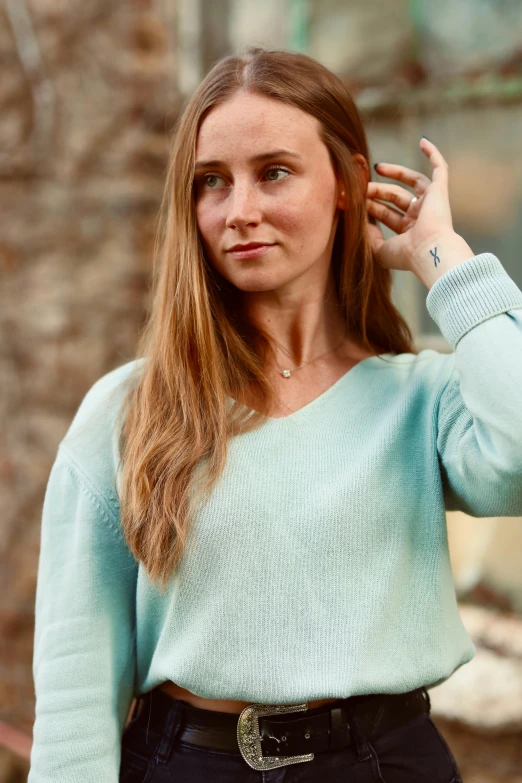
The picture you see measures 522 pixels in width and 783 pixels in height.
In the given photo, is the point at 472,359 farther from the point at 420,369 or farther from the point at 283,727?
the point at 283,727

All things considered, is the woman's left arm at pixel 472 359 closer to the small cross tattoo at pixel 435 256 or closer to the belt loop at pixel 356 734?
the small cross tattoo at pixel 435 256

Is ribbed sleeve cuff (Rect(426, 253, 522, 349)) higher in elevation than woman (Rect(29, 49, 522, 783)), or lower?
higher

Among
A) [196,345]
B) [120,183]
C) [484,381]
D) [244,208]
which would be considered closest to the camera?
[484,381]

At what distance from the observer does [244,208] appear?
136cm

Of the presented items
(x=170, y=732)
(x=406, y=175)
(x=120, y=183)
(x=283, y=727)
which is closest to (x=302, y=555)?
(x=283, y=727)

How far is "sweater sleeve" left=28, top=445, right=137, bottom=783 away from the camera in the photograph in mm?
1365

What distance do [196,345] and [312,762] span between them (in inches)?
27.4

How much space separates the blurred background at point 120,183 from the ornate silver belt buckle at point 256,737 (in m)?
1.36

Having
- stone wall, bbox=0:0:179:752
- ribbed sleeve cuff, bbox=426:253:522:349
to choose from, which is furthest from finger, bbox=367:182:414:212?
stone wall, bbox=0:0:179:752

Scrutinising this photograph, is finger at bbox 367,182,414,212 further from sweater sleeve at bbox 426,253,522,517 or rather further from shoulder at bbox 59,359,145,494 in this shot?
shoulder at bbox 59,359,145,494

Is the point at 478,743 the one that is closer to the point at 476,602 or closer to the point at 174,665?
the point at 476,602

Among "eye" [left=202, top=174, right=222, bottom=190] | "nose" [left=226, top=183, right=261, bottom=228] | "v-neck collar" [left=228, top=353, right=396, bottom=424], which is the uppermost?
"eye" [left=202, top=174, right=222, bottom=190]

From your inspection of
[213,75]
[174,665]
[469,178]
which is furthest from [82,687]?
[469,178]

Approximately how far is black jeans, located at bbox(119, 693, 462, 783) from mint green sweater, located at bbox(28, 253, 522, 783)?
54 mm
